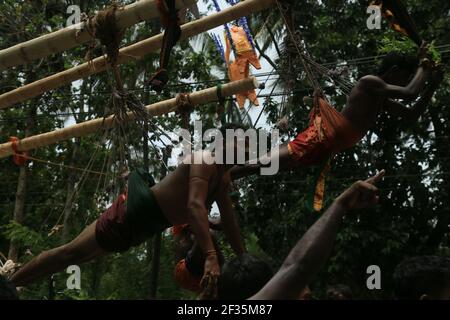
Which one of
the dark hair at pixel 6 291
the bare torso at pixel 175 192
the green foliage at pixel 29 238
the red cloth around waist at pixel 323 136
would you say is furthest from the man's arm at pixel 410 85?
the green foliage at pixel 29 238

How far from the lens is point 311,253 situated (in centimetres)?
185

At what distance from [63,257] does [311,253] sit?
2.23 meters

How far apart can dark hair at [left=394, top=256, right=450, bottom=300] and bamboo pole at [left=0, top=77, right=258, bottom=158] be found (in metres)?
2.50

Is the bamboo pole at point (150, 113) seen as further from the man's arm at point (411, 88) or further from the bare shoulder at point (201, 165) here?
the man's arm at point (411, 88)

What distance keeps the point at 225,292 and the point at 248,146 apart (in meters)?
1.93

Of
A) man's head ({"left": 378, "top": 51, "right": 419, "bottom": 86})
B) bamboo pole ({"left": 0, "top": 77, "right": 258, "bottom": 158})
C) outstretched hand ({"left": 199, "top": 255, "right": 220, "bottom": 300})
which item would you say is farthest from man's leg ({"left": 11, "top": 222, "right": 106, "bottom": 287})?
man's head ({"left": 378, "top": 51, "right": 419, "bottom": 86})

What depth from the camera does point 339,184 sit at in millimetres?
9867

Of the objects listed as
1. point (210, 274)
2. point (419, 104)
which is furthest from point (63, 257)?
point (419, 104)

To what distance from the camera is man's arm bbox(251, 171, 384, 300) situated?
1.79m

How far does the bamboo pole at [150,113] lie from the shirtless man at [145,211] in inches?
30.1

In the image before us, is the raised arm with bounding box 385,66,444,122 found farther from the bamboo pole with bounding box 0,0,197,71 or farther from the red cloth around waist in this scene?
the bamboo pole with bounding box 0,0,197,71

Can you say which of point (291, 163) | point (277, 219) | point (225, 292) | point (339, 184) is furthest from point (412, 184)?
point (225, 292)

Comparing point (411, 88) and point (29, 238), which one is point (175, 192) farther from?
point (29, 238)
